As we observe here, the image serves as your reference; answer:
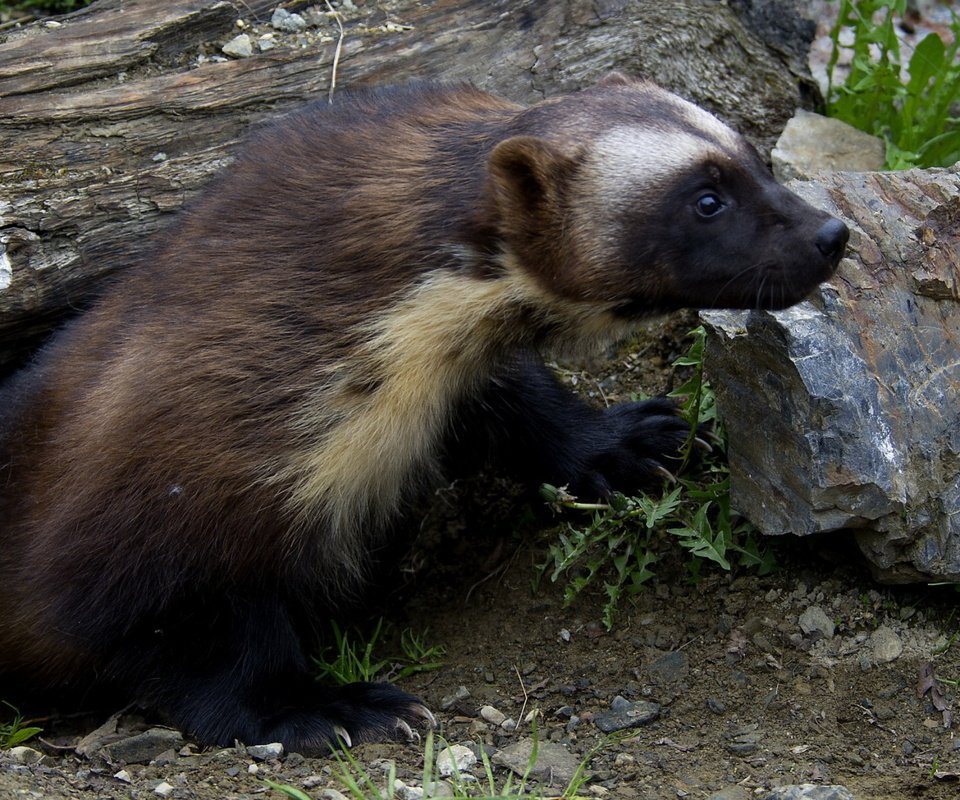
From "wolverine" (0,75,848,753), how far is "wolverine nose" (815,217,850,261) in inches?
0.4

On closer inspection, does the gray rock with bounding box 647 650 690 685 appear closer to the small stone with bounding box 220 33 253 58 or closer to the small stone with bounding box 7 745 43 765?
the small stone with bounding box 7 745 43 765

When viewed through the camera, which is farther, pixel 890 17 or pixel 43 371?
pixel 890 17

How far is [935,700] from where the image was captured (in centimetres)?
405

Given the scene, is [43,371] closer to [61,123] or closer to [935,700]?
[61,123]

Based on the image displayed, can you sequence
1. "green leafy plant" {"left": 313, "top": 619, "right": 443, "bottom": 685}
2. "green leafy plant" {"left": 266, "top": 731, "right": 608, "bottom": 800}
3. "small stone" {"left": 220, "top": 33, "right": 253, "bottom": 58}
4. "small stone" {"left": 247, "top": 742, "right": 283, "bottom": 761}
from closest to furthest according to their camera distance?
"green leafy plant" {"left": 266, "top": 731, "right": 608, "bottom": 800}
"small stone" {"left": 247, "top": 742, "right": 283, "bottom": 761}
"green leafy plant" {"left": 313, "top": 619, "right": 443, "bottom": 685}
"small stone" {"left": 220, "top": 33, "right": 253, "bottom": 58}

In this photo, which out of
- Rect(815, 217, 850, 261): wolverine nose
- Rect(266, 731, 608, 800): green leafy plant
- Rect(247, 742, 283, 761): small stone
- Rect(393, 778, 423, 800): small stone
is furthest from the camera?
Rect(247, 742, 283, 761): small stone

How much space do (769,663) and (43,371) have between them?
10.0 ft

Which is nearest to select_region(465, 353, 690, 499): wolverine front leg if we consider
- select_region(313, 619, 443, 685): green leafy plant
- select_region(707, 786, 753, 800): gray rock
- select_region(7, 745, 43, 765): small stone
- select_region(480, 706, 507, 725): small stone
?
select_region(313, 619, 443, 685): green leafy plant

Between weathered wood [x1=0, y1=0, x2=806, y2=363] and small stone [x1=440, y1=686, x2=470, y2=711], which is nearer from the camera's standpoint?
small stone [x1=440, y1=686, x2=470, y2=711]

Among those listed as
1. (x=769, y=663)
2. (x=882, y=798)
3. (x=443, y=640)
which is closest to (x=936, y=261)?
(x=769, y=663)

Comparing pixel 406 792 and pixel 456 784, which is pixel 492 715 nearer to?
pixel 406 792

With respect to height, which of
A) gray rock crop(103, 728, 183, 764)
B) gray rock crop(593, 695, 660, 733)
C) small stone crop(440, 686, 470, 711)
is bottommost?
small stone crop(440, 686, 470, 711)

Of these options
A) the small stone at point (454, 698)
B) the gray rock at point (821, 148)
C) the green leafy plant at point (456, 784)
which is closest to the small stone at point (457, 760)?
the green leafy plant at point (456, 784)

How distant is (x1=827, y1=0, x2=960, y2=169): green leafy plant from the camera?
5.91 metres
